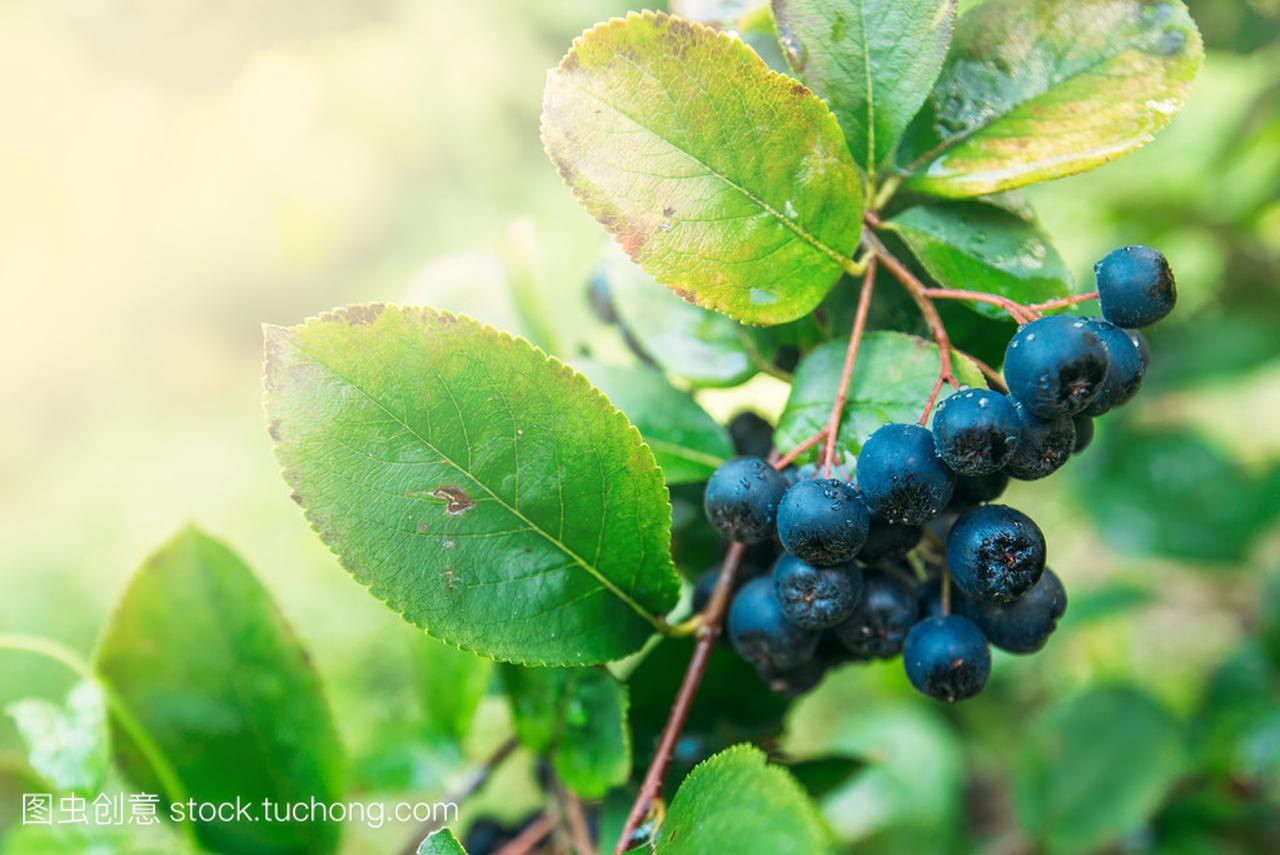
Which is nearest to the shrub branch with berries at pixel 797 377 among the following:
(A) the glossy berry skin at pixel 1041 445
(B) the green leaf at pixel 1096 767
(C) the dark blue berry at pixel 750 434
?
(A) the glossy berry skin at pixel 1041 445

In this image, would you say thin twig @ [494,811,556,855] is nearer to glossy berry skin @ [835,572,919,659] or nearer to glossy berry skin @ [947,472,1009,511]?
glossy berry skin @ [835,572,919,659]


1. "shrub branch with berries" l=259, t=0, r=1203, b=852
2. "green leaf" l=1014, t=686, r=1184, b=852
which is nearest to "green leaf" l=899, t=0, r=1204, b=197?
"shrub branch with berries" l=259, t=0, r=1203, b=852

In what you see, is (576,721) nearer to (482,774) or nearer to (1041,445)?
(482,774)

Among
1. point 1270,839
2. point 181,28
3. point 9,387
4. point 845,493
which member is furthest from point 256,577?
point 181,28

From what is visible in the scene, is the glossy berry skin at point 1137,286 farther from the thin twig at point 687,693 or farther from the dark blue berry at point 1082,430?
the thin twig at point 687,693

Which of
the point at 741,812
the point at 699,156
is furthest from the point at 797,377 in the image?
the point at 741,812

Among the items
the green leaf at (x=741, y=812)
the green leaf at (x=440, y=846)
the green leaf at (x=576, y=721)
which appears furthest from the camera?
the green leaf at (x=576, y=721)
